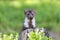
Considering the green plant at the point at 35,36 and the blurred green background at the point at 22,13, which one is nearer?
the green plant at the point at 35,36

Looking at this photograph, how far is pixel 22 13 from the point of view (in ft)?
25.6

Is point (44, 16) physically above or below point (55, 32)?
above

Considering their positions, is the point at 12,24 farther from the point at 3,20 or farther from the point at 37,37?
the point at 37,37

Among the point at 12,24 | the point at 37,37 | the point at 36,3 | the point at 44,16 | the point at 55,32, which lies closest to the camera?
the point at 37,37

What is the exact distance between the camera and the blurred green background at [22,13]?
695cm

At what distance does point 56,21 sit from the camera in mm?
7238

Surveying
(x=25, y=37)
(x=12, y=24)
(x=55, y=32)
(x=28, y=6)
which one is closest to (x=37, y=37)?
(x=25, y=37)

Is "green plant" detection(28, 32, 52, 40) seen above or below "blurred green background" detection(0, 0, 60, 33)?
below

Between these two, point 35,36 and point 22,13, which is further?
point 22,13

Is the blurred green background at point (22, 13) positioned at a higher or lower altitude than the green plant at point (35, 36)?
higher

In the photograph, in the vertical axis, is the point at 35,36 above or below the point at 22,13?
below

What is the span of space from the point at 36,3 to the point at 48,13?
0.77 m

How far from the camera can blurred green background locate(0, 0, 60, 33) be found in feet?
22.8

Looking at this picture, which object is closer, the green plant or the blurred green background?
the green plant
